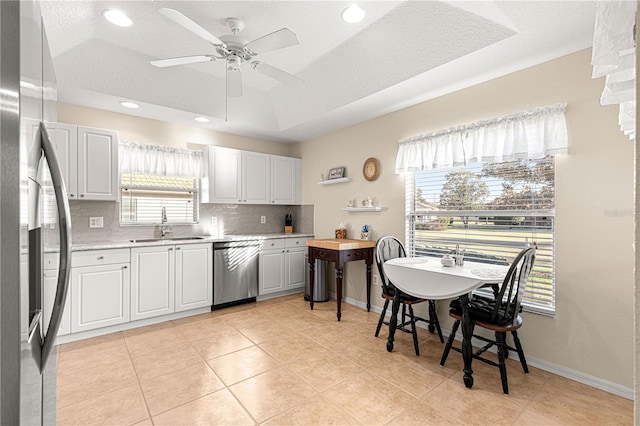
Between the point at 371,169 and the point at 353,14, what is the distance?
1.85 meters

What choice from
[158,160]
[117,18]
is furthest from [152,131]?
[117,18]

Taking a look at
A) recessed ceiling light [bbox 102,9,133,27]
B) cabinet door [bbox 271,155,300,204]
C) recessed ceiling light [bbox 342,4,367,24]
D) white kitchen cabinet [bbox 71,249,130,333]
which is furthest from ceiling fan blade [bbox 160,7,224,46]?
cabinet door [bbox 271,155,300,204]

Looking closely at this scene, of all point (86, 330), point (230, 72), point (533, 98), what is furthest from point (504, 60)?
point (86, 330)

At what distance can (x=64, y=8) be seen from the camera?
2.25 metres

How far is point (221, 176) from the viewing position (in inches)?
167

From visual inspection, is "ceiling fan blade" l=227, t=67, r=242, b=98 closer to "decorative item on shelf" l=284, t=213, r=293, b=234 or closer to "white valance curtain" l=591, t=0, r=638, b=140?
"white valance curtain" l=591, t=0, r=638, b=140

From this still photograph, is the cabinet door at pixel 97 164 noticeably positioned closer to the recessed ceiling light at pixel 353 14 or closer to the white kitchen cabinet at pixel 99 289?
the white kitchen cabinet at pixel 99 289

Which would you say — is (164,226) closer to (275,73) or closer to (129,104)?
(129,104)

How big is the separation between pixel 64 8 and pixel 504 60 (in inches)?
134

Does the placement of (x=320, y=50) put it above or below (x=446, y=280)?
above

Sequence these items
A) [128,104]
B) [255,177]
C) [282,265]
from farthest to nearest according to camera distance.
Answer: [255,177]
[282,265]
[128,104]

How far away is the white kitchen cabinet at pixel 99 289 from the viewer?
2.93 m

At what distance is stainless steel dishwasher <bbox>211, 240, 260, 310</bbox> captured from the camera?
3867 mm

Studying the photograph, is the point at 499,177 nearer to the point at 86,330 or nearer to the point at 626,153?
the point at 626,153
